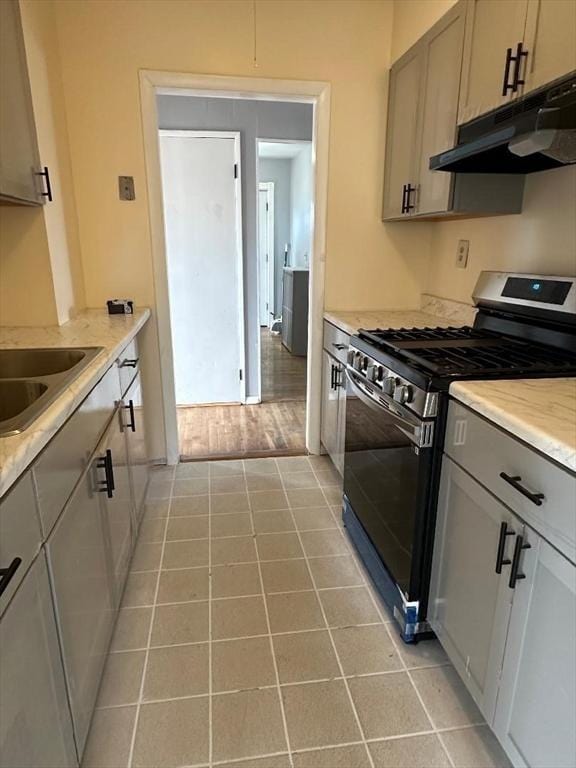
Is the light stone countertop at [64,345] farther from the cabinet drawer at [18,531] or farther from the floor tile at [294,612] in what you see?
the floor tile at [294,612]

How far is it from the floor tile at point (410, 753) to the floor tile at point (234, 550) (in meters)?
0.91

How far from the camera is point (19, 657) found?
0.85m

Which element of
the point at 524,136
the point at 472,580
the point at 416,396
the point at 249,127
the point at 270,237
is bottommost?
the point at 472,580

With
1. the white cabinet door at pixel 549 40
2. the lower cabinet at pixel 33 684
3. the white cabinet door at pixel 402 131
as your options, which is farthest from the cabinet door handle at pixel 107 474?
the white cabinet door at pixel 402 131

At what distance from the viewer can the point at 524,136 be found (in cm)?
132

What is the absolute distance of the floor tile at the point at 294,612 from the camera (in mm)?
1736

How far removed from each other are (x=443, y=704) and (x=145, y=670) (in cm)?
92

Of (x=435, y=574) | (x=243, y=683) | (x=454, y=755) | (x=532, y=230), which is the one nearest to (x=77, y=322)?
(x=243, y=683)

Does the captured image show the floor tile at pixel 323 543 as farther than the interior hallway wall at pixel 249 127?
No

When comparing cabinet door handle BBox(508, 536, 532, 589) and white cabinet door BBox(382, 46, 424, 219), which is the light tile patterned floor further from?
white cabinet door BBox(382, 46, 424, 219)

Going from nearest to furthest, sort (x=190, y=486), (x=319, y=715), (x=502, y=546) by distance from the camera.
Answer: (x=502, y=546), (x=319, y=715), (x=190, y=486)

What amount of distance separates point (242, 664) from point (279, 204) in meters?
6.97

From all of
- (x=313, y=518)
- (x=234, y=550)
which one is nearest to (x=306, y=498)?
(x=313, y=518)

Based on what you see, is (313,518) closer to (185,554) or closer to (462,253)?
(185,554)
